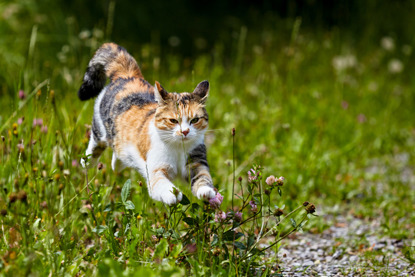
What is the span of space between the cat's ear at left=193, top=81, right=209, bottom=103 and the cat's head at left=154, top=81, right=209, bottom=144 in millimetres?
11

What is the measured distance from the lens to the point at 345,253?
302cm

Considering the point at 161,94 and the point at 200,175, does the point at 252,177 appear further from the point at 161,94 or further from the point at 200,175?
the point at 161,94

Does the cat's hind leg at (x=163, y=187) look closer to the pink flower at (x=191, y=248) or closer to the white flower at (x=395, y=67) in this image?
the pink flower at (x=191, y=248)

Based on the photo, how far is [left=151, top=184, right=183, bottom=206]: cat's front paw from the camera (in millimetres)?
1877

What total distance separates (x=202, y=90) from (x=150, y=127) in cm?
26

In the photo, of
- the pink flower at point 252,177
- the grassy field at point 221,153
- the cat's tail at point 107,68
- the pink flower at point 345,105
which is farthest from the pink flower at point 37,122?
the pink flower at point 345,105

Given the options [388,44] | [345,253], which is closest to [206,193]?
[345,253]

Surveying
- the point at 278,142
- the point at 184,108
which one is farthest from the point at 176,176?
the point at 278,142

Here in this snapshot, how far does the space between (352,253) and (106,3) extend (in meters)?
4.37

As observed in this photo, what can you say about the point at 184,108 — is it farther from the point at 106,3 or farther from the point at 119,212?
the point at 106,3

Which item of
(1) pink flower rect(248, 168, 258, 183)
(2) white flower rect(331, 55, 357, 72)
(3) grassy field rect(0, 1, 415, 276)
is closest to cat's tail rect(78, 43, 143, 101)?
(3) grassy field rect(0, 1, 415, 276)

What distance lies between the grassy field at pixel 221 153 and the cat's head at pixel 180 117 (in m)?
0.30

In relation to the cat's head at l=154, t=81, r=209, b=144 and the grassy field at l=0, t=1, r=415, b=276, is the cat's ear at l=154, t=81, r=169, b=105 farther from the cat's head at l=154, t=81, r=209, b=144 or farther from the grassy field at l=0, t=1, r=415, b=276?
the grassy field at l=0, t=1, r=415, b=276

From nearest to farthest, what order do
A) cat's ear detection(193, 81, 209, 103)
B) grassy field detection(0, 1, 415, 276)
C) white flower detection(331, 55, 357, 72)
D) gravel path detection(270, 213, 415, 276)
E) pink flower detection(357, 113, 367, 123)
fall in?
cat's ear detection(193, 81, 209, 103) → grassy field detection(0, 1, 415, 276) → gravel path detection(270, 213, 415, 276) → pink flower detection(357, 113, 367, 123) → white flower detection(331, 55, 357, 72)
